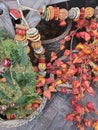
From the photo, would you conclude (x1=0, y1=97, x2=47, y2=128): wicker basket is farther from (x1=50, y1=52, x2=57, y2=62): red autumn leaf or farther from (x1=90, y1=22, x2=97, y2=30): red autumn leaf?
(x1=90, y1=22, x2=97, y2=30): red autumn leaf

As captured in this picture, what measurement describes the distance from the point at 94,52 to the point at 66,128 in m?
0.54

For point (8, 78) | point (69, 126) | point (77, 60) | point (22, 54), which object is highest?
point (22, 54)

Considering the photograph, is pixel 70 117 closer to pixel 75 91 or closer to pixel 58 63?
pixel 75 91

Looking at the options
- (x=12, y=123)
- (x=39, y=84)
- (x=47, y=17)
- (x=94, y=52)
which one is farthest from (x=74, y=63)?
(x=12, y=123)

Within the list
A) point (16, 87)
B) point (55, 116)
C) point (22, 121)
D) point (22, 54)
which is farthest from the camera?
point (55, 116)

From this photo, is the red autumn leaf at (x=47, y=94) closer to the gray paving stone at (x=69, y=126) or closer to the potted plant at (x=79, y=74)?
the potted plant at (x=79, y=74)

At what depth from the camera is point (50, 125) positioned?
5.96 ft

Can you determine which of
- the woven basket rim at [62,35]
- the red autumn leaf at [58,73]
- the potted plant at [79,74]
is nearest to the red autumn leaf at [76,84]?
the potted plant at [79,74]

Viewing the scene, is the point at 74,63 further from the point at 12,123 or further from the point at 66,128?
the point at 12,123

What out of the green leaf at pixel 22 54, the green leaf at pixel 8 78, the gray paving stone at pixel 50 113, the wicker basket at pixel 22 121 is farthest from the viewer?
the gray paving stone at pixel 50 113

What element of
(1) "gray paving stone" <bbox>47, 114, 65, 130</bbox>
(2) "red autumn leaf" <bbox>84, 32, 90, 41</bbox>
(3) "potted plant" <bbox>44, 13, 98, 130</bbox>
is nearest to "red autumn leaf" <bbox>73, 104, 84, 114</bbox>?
(3) "potted plant" <bbox>44, 13, 98, 130</bbox>

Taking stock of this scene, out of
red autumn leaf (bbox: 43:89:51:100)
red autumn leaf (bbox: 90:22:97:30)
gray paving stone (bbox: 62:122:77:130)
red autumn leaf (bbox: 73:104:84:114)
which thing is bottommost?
gray paving stone (bbox: 62:122:77:130)

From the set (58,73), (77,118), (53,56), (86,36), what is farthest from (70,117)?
(86,36)

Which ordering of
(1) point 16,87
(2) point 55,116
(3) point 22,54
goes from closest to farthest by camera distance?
(3) point 22,54, (1) point 16,87, (2) point 55,116
